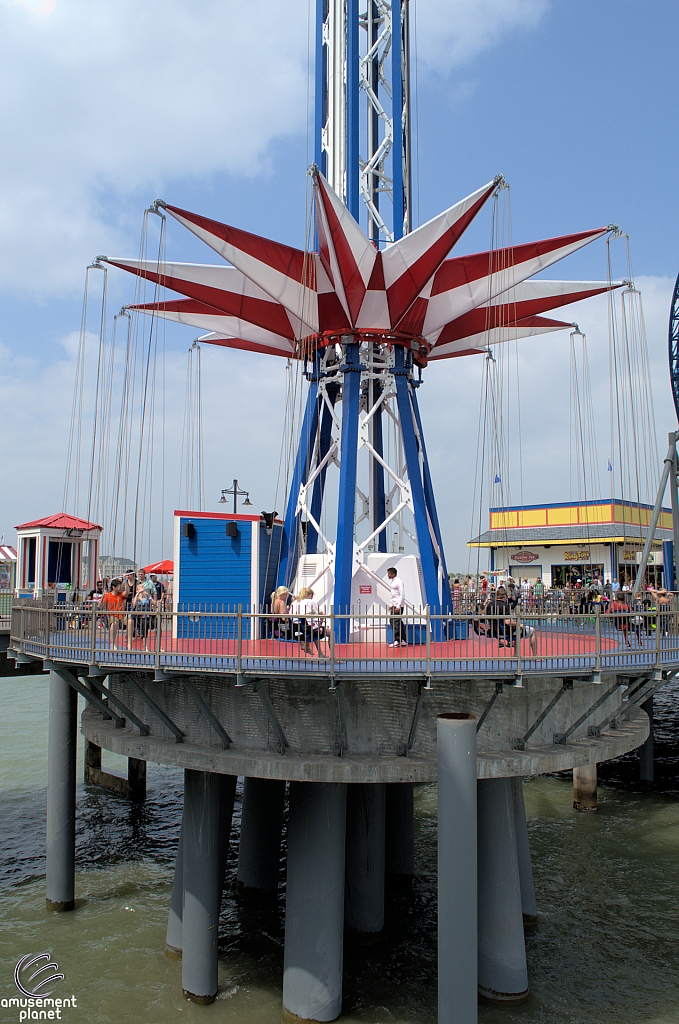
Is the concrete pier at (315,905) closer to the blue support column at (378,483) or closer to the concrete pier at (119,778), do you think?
the blue support column at (378,483)

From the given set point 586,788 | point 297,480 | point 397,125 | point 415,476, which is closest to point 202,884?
point 297,480

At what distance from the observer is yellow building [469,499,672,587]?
52.1 meters

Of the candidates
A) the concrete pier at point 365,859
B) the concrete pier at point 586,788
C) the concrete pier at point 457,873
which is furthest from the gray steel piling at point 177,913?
the concrete pier at point 586,788

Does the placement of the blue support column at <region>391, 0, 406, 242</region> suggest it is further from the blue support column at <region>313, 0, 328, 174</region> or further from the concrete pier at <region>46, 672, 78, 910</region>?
the concrete pier at <region>46, 672, 78, 910</region>

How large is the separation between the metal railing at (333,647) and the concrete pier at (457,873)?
1.33 meters

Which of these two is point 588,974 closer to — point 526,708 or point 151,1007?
point 526,708

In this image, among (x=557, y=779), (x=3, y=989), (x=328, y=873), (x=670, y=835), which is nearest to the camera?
(x=328, y=873)

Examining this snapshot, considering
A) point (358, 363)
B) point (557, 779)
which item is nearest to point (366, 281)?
point (358, 363)

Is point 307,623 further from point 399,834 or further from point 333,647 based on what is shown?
point 399,834

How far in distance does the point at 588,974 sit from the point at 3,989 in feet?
38.6

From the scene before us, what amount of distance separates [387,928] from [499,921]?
3883 mm

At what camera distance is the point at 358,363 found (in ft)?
57.3

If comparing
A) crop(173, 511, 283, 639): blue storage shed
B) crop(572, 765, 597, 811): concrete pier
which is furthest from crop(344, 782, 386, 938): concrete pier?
crop(572, 765, 597, 811): concrete pier

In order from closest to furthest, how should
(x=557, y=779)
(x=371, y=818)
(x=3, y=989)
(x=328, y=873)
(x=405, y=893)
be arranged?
(x=328, y=873) < (x=3, y=989) < (x=371, y=818) < (x=405, y=893) < (x=557, y=779)
